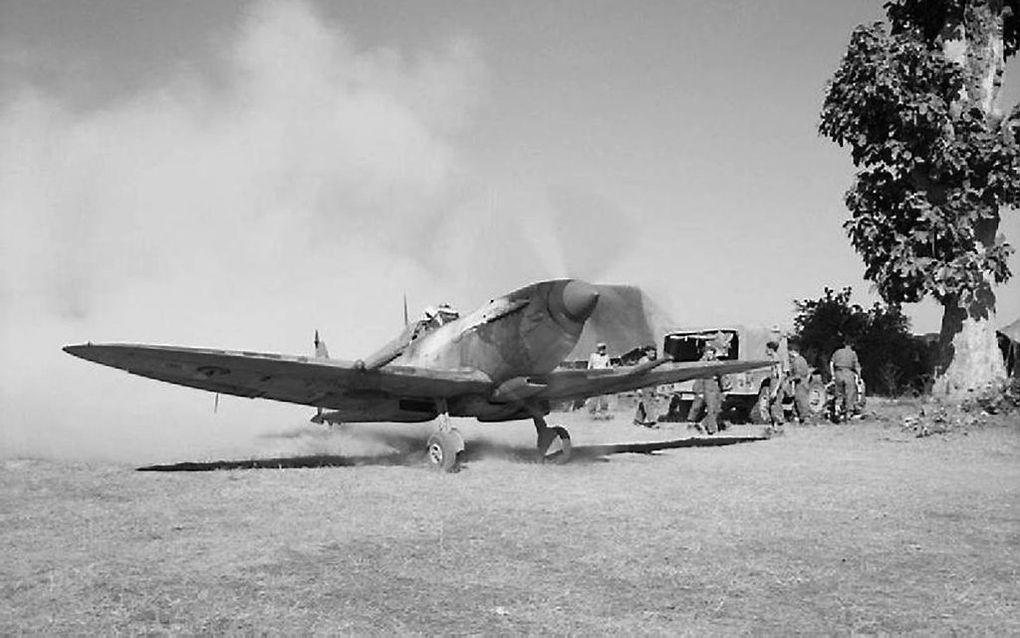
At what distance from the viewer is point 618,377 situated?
43.8 feet

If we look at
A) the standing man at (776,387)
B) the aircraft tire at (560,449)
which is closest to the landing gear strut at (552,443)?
the aircraft tire at (560,449)

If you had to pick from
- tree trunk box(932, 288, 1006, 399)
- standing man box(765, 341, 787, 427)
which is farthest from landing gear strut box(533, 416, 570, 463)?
tree trunk box(932, 288, 1006, 399)

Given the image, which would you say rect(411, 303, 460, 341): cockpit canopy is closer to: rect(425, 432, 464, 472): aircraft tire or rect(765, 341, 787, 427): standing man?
rect(425, 432, 464, 472): aircraft tire

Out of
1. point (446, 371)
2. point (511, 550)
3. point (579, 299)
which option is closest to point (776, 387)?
point (579, 299)

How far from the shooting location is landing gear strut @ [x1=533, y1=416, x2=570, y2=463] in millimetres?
12887

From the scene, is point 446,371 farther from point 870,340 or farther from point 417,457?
point 870,340

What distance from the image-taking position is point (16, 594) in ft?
16.8

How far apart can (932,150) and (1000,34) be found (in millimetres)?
4000

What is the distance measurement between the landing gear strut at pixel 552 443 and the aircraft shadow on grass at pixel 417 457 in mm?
85

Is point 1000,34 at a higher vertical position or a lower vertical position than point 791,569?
higher

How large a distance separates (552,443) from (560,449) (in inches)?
6.4

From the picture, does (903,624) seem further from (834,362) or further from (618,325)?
(618,325)

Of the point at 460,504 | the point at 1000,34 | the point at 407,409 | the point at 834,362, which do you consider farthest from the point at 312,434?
the point at 1000,34

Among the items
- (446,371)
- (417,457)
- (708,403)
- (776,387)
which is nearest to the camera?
(446,371)
